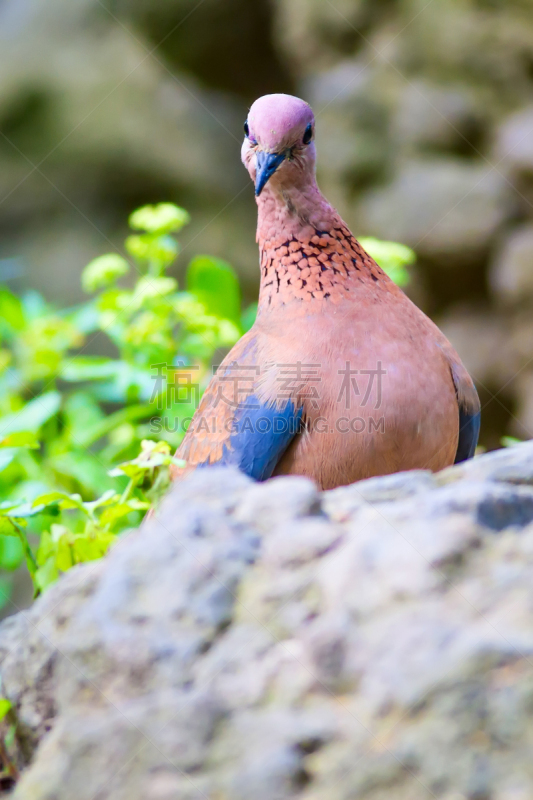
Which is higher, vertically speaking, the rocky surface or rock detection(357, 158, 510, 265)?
rock detection(357, 158, 510, 265)

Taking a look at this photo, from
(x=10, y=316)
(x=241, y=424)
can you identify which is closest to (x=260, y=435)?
(x=241, y=424)

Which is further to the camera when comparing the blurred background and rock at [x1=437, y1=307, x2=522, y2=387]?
rock at [x1=437, y1=307, x2=522, y2=387]

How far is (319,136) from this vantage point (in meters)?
4.30

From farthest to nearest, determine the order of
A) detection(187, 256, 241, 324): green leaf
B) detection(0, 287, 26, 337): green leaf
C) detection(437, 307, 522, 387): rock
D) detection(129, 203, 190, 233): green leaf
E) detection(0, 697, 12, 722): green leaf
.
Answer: detection(437, 307, 522, 387): rock < detection(0, 287, 26, 337): green leaf < detection(187, 256, 241, 324): green leaf < detection(129, 203, 190, 233): green leaf < detection(0, 697, 12, 722): green leaf

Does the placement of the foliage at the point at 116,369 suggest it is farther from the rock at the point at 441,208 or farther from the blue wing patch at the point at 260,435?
the rock at the point at 441,208

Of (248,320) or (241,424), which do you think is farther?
(248,320)

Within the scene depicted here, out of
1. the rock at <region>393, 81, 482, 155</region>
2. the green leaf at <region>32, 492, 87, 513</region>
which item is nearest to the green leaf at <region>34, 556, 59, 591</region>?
the green leaf at <region>32, 492, 87, 513</region>

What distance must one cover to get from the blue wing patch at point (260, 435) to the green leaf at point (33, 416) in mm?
795

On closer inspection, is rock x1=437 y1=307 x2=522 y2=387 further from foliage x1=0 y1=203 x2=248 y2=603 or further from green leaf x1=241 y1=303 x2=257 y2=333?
foliage x1=0 y1=203 x2=248 y2=603

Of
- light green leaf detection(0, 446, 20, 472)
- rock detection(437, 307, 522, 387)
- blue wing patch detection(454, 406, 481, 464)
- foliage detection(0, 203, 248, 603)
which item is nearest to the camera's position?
light green leaf detection(0, 446, 20, 472)

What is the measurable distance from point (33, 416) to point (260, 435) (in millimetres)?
932

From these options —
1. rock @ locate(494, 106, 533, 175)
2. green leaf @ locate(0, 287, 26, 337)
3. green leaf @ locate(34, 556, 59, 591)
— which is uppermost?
rock @ locate(494, 106, 533, 175)

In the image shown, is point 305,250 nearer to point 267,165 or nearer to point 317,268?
point 317,268

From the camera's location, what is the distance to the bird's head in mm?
1674
